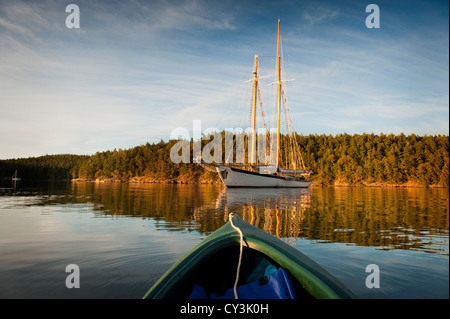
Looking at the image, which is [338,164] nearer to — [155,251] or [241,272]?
[155,251]

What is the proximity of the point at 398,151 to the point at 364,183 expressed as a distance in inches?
599

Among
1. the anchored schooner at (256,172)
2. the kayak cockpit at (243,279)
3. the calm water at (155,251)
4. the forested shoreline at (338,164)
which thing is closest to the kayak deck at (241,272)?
the kayak cockpit at (243,279)

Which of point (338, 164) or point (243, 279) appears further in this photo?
point (338, 164)

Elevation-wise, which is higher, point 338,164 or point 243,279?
point 338,164

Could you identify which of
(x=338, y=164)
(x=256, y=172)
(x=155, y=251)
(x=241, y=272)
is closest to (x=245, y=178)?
(x=256, y=172)

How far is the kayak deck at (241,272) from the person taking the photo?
314 centimetres

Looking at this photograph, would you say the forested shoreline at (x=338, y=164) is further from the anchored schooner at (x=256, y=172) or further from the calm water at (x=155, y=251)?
the calm water at (x=155, y=251)

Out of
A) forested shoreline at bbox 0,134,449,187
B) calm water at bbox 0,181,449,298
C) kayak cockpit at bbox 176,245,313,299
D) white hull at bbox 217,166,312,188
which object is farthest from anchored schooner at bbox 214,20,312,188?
forested shoreline at bbox 0,134,449,187

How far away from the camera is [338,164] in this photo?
331 feet

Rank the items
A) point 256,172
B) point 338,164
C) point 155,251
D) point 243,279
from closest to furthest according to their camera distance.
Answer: point 243,279
point 155,251
point 256,172
point 338,164

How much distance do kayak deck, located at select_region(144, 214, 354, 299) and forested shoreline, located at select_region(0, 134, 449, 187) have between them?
3807 inches

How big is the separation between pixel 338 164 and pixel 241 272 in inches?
4127
